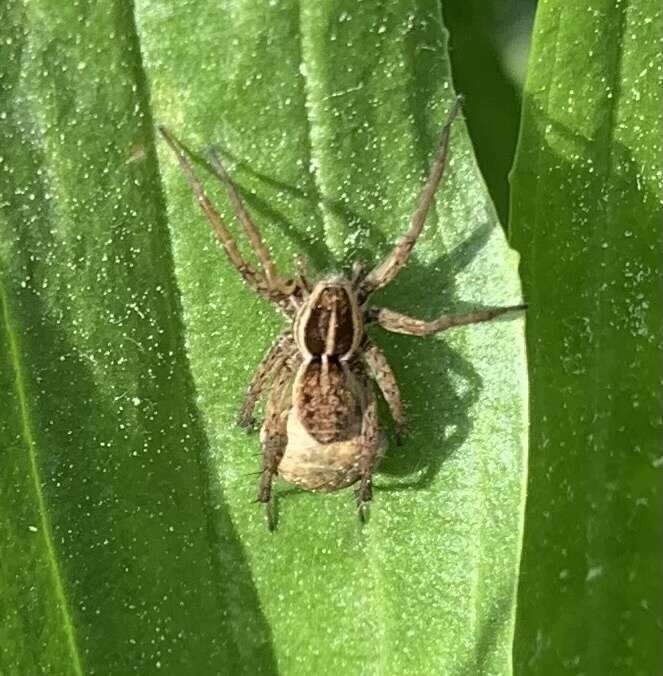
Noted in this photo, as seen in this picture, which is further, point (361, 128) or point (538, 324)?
point (538, 324)

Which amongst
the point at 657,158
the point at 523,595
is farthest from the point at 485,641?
the point at 657,158

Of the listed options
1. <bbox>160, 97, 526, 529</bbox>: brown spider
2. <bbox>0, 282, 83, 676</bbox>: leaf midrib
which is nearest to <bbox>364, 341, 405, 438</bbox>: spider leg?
<bbox>160, 97, 526, 529</bbox>: brown spider

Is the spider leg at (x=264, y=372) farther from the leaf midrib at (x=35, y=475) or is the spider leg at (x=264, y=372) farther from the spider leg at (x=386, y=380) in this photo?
the leaf midrib at (x=35, y=475)

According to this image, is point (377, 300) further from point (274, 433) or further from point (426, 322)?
point (274, 433)

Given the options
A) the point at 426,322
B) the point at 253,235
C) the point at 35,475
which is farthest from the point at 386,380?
the point at 35,475

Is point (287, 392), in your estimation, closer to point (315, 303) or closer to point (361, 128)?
point (315, 303)

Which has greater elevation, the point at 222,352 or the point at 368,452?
the point at 222,352
